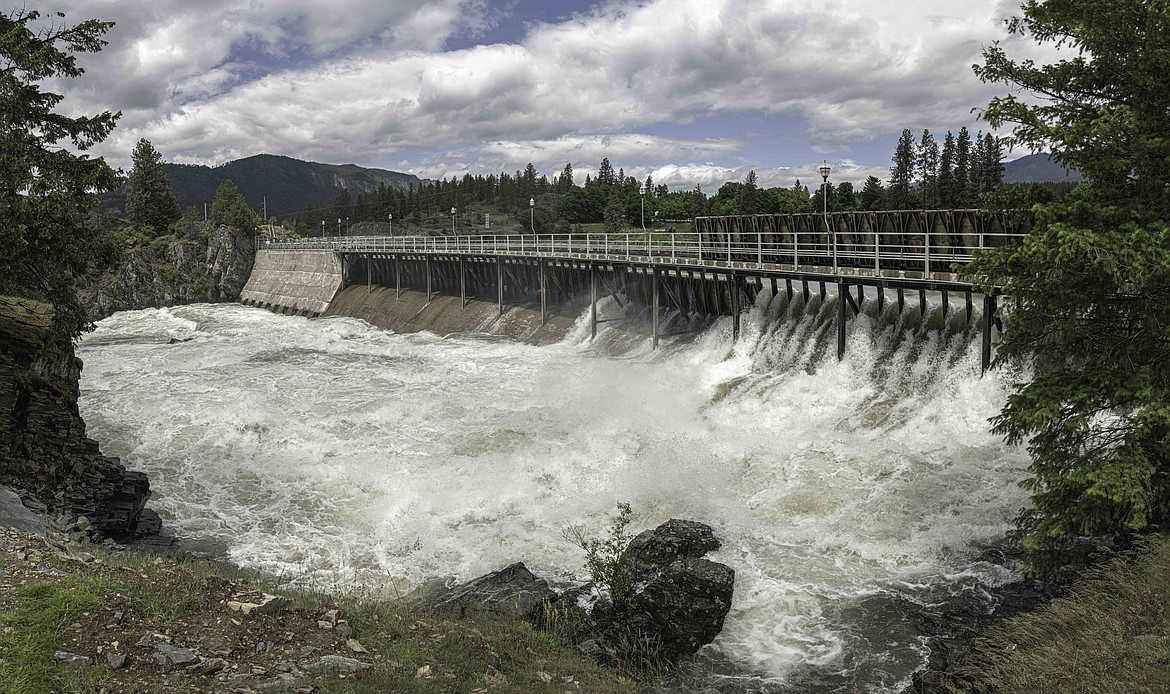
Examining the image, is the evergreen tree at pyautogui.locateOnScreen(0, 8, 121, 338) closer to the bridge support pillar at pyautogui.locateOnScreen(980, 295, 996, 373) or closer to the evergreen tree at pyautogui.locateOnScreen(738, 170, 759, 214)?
the bridge support pillar at pyautogui.locateOnScreen(980, 295, 996, 373)

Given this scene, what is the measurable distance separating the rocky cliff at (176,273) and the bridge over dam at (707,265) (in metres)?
15.6

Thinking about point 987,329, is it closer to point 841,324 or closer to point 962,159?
point 841,324

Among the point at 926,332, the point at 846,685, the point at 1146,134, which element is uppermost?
the point at 1146,134

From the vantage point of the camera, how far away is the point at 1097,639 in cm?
927

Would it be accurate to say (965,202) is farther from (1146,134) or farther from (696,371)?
(1146,134)

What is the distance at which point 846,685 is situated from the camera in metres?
11.2

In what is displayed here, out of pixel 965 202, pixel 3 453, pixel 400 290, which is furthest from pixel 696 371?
pixel 965 202

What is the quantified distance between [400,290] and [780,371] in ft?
144

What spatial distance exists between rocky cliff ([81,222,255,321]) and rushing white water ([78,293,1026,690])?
52994 millimetres

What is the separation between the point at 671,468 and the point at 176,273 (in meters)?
80.9

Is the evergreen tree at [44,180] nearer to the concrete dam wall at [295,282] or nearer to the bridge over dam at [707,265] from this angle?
the bridge over dam at [707,265]

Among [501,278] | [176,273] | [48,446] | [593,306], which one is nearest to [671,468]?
[48,446]

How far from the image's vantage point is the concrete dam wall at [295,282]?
70625mm

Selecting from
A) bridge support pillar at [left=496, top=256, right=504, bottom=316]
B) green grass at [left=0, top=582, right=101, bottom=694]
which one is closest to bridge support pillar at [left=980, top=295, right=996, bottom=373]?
green grass at [left=0, top=582, right=101, bottom=694]
